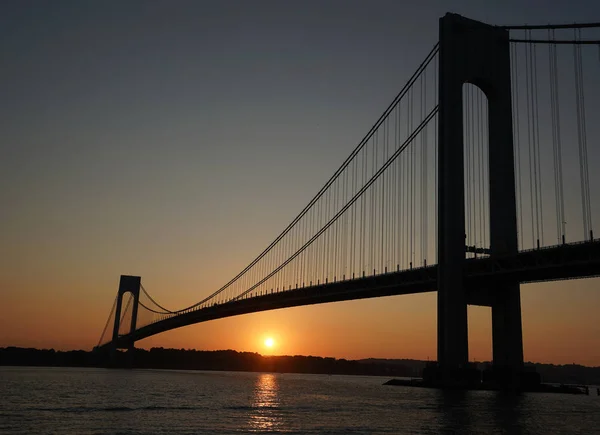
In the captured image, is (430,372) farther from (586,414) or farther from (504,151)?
(504,151)

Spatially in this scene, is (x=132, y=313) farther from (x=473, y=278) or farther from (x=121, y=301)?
(x=473, y=278)

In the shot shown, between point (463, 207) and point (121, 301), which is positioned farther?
point (121, 301)

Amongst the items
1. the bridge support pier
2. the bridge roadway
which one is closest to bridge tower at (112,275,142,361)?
the bridge support pier

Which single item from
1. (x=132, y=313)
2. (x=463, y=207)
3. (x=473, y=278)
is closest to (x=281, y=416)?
Answer: (x=473, y=278)

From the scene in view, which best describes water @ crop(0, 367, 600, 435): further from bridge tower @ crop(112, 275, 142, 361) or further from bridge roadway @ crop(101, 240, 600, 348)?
bridge tower @ crop(112, 275, 142, 361)

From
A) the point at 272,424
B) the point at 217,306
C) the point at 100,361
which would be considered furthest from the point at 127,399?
the point at 100,361

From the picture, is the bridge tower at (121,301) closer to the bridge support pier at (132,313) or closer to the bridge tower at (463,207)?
the bridge support pier at (132,313)
